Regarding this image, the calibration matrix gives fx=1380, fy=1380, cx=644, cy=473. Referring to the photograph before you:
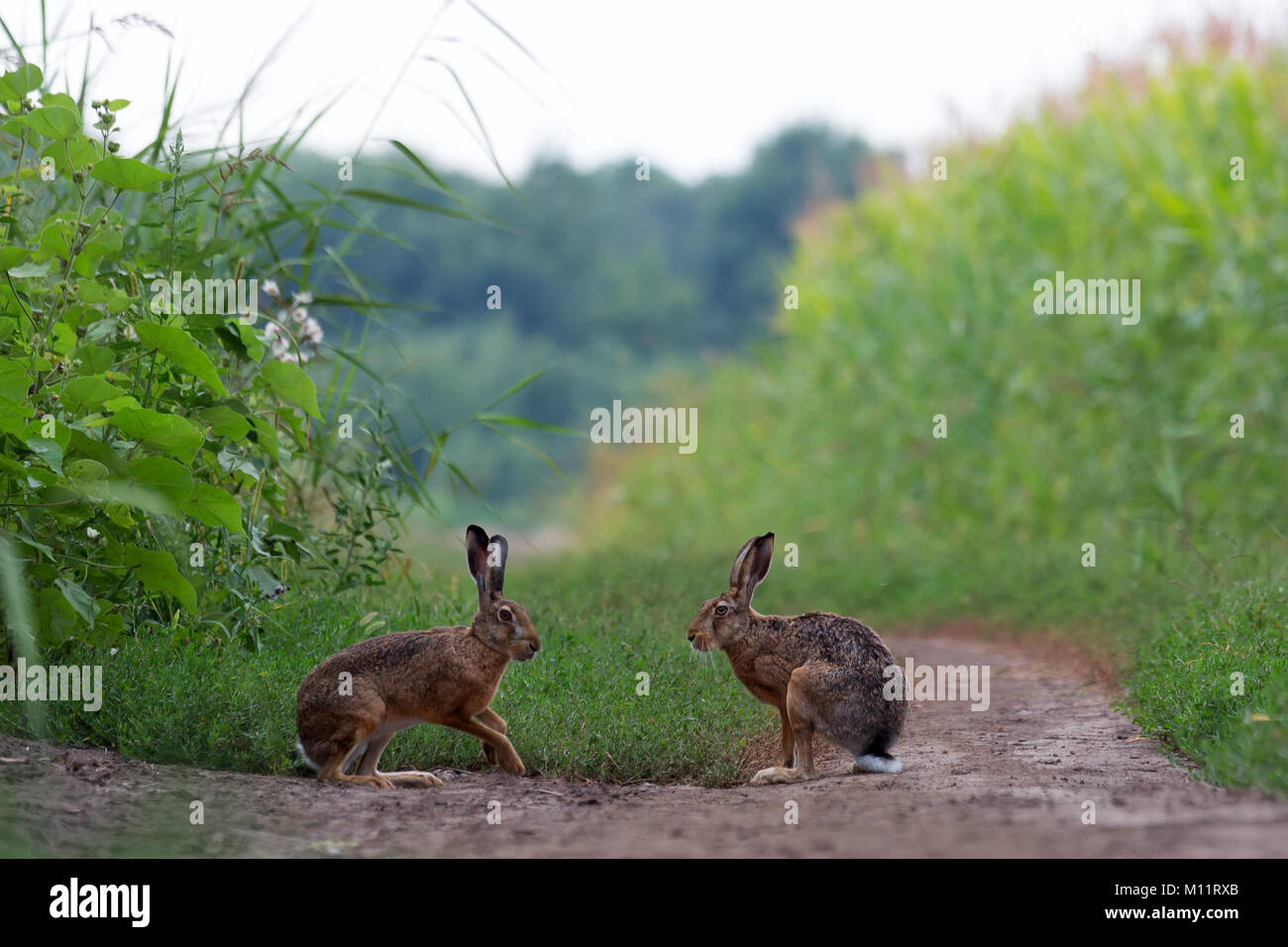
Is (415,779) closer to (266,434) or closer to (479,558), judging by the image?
(479,558)

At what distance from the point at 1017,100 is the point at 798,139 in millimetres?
15169

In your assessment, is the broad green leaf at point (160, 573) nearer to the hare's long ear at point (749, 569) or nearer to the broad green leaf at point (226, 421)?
the broad green leaf at point (226, 421)


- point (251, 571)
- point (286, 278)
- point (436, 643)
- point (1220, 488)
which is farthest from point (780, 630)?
point (1220, 488)

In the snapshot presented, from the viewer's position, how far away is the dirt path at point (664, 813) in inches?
151

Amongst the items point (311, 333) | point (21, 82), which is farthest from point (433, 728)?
point (21, 82)

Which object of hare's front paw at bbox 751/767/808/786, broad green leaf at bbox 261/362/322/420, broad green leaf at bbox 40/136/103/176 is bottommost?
hare's front paw at bbox 751/767/808/786

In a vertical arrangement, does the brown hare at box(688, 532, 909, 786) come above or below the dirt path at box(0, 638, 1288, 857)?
above

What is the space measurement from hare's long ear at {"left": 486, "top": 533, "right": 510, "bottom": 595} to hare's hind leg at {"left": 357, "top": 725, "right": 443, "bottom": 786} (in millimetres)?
654

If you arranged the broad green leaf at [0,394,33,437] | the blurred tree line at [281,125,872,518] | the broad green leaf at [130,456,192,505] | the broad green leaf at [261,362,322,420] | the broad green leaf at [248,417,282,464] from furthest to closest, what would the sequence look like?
the blurred tree line at [281,125,872,518] → the broad green leaf at [261,362,322,420] → the broad green leaf at [248,417,282,464] → the broad green leaf at [130,456,192,505] → the broad green leaf at [0,394,33,437]

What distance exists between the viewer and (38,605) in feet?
16.8

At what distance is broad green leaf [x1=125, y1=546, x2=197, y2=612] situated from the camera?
5105mm

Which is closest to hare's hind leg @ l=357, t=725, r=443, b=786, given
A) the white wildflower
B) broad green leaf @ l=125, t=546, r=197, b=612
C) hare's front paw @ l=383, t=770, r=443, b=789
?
hare's front paw @ l=383, t=770, r=443, b=789

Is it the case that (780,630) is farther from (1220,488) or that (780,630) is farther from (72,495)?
(1220,488)

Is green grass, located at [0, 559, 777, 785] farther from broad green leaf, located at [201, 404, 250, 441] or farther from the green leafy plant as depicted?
broad green leaf, located at [201, 404, 250, 441]
